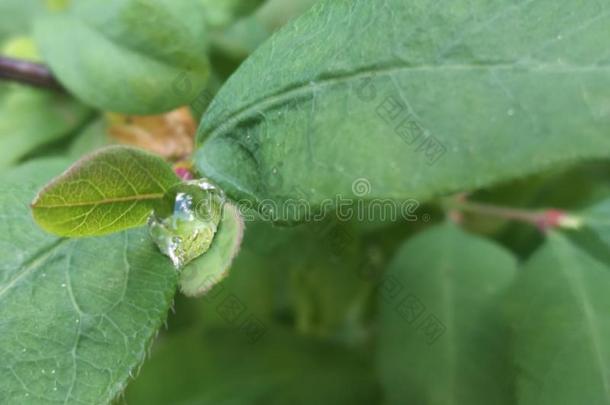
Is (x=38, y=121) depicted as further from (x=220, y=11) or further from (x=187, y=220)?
(x=187, y=220)

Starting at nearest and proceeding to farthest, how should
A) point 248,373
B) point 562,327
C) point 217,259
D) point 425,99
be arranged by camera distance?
point 425,99 → point 217,259 → point 562,327 → point 248,373

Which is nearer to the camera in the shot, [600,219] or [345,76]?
[345,76]

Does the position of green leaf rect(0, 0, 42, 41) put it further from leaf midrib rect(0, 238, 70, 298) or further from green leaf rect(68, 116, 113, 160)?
leaf midrib rect(0, 238, 70, 298)

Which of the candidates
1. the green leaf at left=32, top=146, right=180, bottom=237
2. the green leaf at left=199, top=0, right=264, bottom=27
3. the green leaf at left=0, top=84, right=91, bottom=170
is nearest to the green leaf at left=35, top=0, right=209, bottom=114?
the green leaf at left=199, top=0, right=264, bottom=27

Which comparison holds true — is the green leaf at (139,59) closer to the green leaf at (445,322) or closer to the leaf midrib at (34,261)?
the leaf midrib at (34,261)

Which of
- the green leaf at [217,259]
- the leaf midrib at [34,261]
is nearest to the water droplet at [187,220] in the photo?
the green leaf at [217,259]

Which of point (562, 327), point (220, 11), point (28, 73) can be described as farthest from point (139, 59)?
point (562, 327)

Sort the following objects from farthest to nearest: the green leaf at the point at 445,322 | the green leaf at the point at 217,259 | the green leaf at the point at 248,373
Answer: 1. the green leaf at the point at 248,373
2. the green leaf at the point at 445,322
3. the green leaf at the point at 217,259

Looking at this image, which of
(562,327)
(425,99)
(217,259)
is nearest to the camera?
(425,99)

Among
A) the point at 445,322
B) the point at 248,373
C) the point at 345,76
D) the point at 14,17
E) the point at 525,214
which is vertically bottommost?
the point at 248,373
